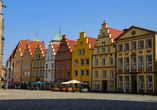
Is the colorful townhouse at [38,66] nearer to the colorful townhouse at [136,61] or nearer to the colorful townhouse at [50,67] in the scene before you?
the colorful townhouse at [50,67]

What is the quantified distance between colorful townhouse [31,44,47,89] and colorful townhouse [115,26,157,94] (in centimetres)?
3349

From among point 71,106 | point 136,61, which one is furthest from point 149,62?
point 71,106

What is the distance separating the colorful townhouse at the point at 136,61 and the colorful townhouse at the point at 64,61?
18.9 metres

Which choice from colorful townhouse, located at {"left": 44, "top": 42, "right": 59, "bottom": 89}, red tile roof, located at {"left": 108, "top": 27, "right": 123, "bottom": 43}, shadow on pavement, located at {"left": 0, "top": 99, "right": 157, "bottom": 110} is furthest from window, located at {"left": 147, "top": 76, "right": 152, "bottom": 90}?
colorful townhouse, located at {"left": 44, "top": 42, "right": 59, "bottom": 89}

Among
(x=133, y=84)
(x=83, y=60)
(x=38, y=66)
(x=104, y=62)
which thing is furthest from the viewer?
(x=38, y=66)

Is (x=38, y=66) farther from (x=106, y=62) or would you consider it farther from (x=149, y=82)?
(x=149, y=82)

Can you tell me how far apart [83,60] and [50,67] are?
1581 centimetres

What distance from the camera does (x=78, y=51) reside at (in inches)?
2598

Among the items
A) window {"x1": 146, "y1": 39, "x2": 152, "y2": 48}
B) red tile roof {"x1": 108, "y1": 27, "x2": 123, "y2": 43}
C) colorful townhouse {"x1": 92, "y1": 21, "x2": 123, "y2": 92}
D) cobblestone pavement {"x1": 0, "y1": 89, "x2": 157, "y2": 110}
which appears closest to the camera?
cobblestone pavement {"x1": 0, "y1": 89, "x2": 157, "y2": 110}

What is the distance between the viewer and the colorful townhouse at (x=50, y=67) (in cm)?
7556

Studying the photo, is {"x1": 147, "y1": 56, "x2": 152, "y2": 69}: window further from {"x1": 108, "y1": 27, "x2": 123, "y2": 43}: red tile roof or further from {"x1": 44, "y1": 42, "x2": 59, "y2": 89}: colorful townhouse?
{"x1": 44, "y1": 42, "x2": 59, "y2": 89}: colorful townhouse

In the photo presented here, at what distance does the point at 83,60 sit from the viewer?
64312 millimetres

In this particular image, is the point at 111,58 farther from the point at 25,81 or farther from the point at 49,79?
the point at 25,81

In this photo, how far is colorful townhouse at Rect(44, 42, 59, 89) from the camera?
7556 centimetres
